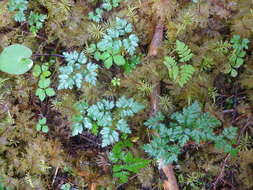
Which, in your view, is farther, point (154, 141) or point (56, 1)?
point (56, 1)

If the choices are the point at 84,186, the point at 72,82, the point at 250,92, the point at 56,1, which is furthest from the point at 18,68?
the point at 250,92

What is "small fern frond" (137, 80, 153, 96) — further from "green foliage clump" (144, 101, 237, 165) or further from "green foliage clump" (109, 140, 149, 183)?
"green foliage clump" (109, 140, 149, 183)

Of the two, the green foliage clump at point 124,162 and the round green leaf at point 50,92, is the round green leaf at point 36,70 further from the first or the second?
the green foliage clump at point 124,162

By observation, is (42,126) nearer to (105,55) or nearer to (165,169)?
(105,55)

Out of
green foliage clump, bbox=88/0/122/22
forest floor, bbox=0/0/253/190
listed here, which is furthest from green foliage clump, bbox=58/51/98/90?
green foliage clump, bbox=88/0/122/22

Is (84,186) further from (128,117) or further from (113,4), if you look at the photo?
(113,4)

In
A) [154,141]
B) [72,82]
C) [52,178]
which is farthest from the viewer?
[52,178]

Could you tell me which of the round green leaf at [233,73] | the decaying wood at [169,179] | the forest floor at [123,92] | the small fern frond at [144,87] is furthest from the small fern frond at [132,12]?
the decaying wood at [169,179]

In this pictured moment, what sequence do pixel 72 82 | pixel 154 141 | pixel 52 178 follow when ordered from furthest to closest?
pixel 52 178
pixel 72 82
pixel 154 141
